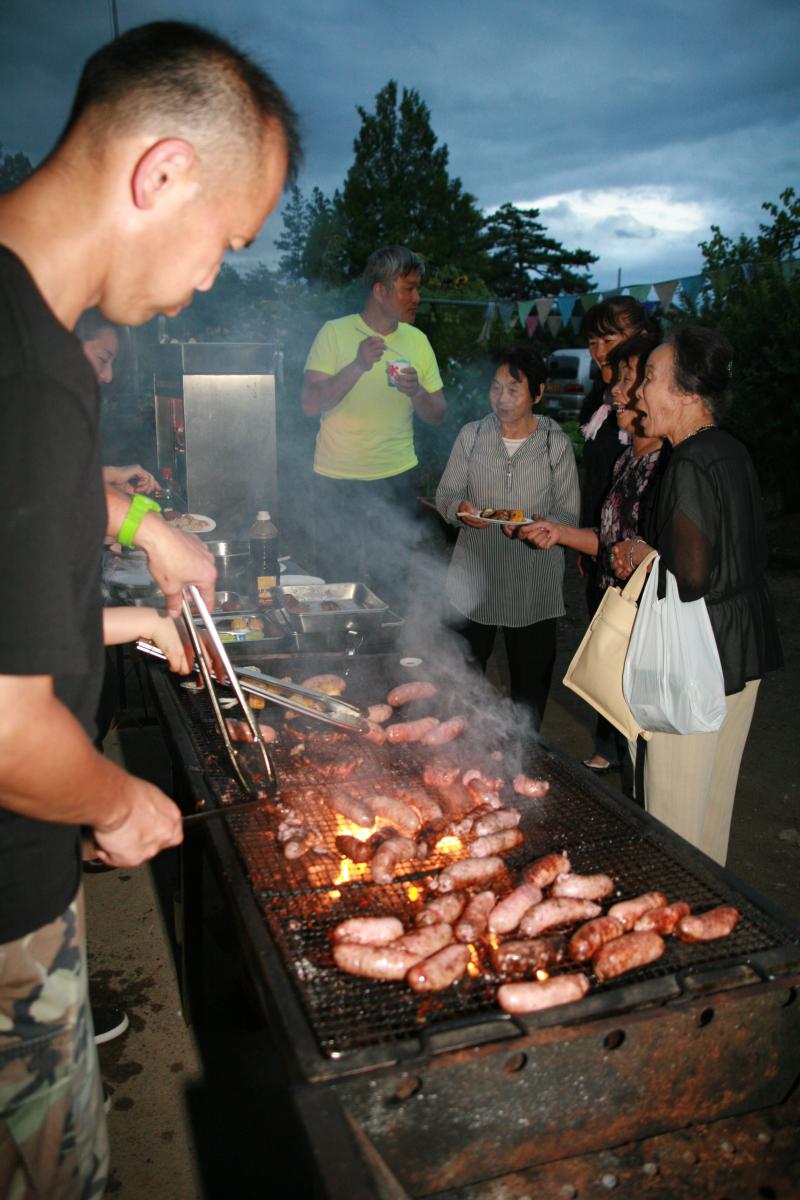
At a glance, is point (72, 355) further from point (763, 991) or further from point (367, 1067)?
point (763, 991)

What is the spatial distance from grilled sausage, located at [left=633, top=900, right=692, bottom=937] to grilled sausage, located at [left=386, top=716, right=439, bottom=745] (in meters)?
1.33

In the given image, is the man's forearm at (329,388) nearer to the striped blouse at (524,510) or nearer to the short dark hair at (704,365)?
the striped blouse at (524,510)

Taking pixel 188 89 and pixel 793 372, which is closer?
pixel 188 89

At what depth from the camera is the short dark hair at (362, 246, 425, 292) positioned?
223 inches

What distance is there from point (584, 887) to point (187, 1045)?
6.64ft

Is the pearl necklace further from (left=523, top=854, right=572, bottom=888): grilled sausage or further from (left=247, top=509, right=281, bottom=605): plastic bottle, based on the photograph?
(left=247, top=509, right=281, bottom=605): plastic bottle

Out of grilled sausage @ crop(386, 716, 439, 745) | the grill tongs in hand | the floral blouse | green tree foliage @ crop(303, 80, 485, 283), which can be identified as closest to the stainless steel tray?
grilled sausage @ crop(386, 716, 439, 745)

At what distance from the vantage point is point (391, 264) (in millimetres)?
5656

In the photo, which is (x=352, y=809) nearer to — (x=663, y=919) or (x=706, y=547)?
(x=663, y=919)

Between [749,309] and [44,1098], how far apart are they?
15.1m

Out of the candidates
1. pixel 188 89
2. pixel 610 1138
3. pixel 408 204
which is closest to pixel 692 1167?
pixel 610 1138

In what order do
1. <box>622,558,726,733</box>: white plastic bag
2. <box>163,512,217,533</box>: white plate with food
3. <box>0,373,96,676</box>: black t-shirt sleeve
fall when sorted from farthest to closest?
<box>163,512,217,533</box>: white plate with food
<box>622,558,726,733</box>: white plastic bag
<box>0,373,96,676</box>: black t-shirt sleeve

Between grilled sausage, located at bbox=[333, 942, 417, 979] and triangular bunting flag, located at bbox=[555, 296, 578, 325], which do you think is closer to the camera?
grilled sausage, located at bbox=[333, 942, 417, 979]

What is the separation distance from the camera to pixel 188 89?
1419mm
